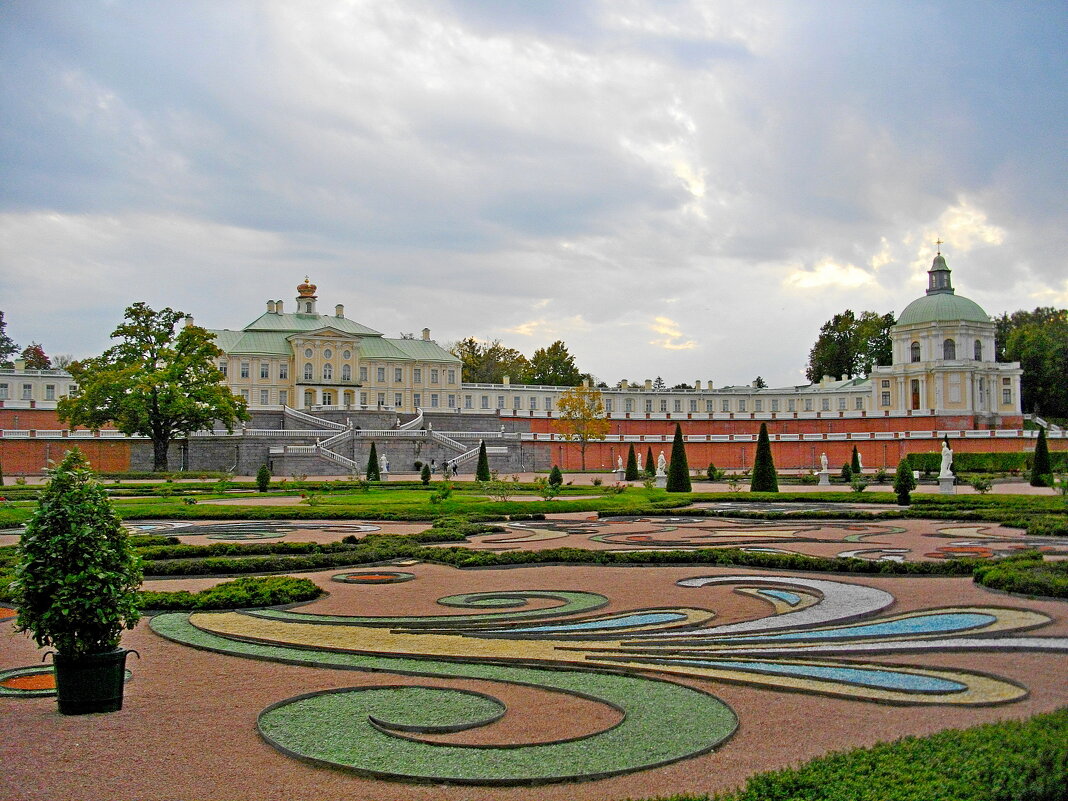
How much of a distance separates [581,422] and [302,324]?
28931mm

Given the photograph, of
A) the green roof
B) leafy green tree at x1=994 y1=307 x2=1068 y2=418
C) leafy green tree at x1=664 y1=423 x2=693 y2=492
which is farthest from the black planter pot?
leafy green tree at x1=994 y1=307 x2=1068 y2=418

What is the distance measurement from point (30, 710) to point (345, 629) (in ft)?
10.6

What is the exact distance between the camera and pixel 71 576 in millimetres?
6828

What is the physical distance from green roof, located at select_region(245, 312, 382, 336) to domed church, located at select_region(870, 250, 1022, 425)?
4672cm

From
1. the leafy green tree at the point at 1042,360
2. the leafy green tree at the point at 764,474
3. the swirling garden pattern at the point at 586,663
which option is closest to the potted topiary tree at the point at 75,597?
the swirling garden pattern at the point at 586,663

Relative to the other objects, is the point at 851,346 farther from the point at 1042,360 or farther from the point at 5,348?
the point at 5,348

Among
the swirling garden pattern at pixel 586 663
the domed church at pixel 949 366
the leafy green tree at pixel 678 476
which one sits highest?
the domed church at pixel 949 366

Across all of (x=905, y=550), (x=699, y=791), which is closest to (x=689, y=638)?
(x=699, y=791)

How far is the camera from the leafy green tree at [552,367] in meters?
99.0

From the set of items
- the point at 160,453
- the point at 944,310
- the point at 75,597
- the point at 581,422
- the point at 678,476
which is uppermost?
the point at 944,310

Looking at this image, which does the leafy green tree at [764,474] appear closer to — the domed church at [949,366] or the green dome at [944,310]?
the domed church at [949,366]

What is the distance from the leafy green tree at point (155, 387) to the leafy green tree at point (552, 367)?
48.3m

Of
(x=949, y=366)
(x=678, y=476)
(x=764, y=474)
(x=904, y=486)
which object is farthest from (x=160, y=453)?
(x=949, y=366)

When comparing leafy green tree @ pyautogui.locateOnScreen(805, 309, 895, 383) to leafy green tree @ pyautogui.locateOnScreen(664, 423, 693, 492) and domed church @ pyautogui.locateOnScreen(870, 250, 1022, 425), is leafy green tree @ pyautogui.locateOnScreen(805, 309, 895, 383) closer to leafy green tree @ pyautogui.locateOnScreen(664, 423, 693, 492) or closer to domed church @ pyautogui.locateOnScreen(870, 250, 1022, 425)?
domed church @ pyautogui.locateOnScreen(870, 250, 1022, 425)
